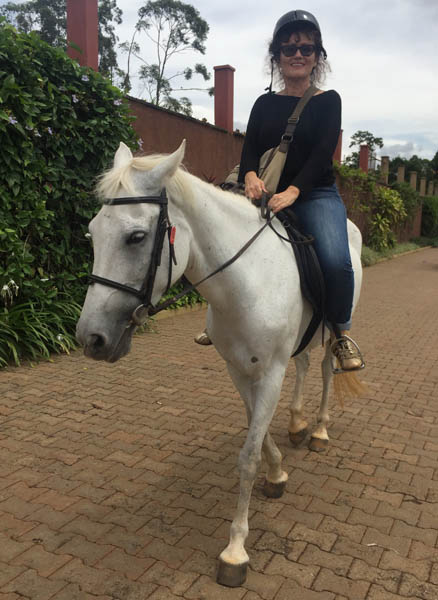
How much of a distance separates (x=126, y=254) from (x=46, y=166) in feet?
14.5

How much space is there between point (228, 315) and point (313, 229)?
2.93 feet

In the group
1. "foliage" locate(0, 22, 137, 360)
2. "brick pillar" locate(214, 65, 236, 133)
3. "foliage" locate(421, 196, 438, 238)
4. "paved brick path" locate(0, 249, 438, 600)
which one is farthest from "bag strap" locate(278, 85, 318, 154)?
"foliage" locate(421, 196, 438, 238)

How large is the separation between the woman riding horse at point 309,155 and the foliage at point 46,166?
3.27 meters

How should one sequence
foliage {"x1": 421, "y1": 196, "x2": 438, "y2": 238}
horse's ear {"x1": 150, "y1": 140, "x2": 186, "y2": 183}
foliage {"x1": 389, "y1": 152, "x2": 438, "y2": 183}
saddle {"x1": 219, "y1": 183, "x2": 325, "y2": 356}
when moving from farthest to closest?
foliage {"x1": 389, "y1": 152, "x2": 438, "y2": 183} < foliage {"x1": 421, "y1": 196, "x2": 438, "y2": 238} < saddle {"x1": 219, "y1": 183, "x2": 325, "y2": 356} < horse's ear {"x1": 150, "y1": 140, "x2": 186, "y2": 183}

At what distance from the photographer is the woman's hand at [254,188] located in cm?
288

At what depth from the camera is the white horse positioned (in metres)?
2.04

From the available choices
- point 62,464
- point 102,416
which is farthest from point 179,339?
point 62,464

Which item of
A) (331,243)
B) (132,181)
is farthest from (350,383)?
(132,181)

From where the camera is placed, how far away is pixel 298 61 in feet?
10.2

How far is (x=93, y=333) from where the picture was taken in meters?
1.98

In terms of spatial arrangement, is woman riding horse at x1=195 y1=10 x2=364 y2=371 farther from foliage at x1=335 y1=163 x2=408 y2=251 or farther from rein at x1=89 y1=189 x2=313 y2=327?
foliage at x1=335 y1=163 x2=408 y2=251

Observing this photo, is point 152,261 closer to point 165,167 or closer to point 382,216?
point 165,167

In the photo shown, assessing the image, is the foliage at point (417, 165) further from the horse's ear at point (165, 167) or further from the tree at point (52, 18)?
the horse's ear at point (165, 167)

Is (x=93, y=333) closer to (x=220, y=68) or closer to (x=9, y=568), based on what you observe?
(x=9, y=568)
